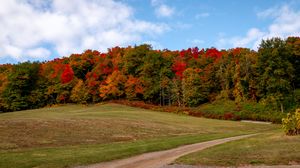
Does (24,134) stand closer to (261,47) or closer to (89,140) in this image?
(89,140)

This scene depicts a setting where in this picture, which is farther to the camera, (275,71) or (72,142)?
(275,71)

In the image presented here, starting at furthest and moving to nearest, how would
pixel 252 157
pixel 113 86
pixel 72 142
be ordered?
pixel 113 86
pixel 72 142
pixel 252 157

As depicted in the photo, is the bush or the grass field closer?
the grass field

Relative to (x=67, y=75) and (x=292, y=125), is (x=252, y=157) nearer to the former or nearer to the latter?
(x=292, y=125)

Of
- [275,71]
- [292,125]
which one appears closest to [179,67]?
[275,71]

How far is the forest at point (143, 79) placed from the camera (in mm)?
65250

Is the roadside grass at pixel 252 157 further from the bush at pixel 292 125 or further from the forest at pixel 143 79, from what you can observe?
the forest at pixel 143 79

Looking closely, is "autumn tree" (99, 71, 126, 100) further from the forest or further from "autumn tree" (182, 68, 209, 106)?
"autumn tree" (182, 68, 209, 106)

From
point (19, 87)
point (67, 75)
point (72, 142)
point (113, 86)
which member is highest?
point (67, 75)

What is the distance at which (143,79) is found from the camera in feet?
248

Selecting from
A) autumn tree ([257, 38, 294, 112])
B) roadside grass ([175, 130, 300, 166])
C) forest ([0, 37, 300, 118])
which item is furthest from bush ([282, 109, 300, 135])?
forest ([0, 37, 300, 118])

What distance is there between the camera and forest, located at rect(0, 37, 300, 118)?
6525 cm

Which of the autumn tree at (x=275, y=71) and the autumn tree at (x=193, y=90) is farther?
the autumn tree at (x=193, y=90)

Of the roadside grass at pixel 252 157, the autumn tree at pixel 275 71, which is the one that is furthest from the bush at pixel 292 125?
the autumn tree at pixel 275 71
